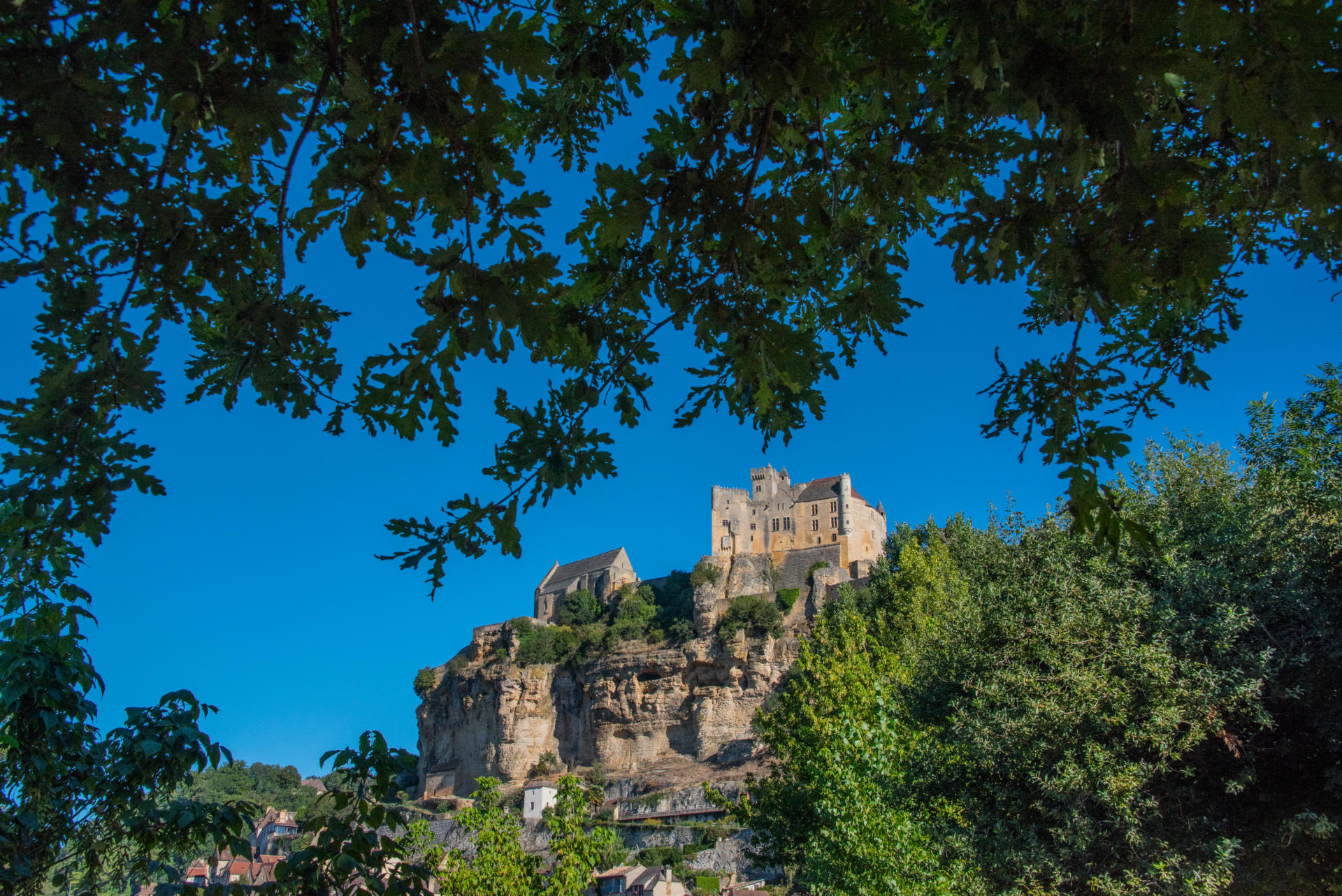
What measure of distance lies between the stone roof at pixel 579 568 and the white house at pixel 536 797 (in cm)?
1789

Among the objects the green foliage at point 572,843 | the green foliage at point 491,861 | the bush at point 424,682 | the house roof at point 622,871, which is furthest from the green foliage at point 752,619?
the green foliage at point 572,843

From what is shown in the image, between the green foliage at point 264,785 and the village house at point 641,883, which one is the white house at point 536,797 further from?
the green foliage at point 264,785

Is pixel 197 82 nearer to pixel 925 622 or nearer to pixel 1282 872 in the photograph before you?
pixel 1282 872

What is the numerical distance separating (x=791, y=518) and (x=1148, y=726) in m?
49.2

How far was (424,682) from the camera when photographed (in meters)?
60.5

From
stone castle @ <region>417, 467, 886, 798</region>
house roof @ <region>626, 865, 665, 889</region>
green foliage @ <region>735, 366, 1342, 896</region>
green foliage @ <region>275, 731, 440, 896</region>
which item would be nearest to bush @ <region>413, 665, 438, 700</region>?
stone castle @ <region>417, 467, 886, 798</region>

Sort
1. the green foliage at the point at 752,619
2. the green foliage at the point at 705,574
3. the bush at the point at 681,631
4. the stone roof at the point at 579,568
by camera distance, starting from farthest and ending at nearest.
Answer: the stone roof at the point at 579,568
the green foliage at the point at 705,574
the bush at the point at 681,631
the green foliage at the point at 752,619

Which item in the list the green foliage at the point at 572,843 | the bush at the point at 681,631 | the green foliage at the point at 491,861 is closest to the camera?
the green foliage at the point at 572,843

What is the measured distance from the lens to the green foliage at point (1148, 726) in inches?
440

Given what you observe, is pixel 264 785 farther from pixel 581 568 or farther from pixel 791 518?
pixel 791 518

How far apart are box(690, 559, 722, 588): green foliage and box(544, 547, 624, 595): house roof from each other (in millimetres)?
11004

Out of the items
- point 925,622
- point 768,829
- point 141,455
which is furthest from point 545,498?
point 925,622

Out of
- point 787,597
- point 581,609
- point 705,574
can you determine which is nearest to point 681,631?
point 705,574

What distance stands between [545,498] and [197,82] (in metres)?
1.46
